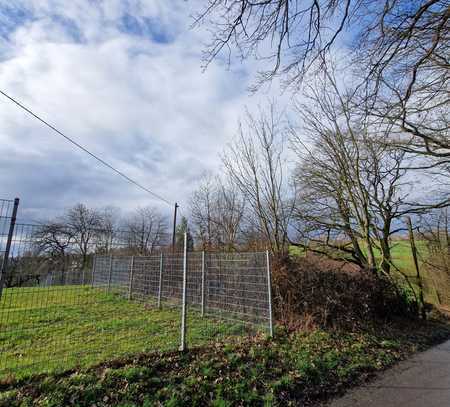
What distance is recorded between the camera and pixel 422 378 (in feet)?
12.4

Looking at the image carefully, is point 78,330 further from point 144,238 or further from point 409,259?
point 409,259

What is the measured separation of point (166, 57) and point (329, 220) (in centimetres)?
833

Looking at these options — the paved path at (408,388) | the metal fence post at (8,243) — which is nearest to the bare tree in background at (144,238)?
the metal fence post at (8,243)

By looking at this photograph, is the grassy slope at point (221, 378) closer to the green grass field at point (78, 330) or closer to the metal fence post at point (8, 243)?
the green grass field at point (78, 330)

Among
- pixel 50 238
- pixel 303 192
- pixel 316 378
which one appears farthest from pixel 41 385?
pixel 303 192

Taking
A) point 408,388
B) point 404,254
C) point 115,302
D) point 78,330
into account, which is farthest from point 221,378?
point 404,254

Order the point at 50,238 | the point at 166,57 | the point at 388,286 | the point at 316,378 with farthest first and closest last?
1. the point at 388,286
2. the point at 166,57
3. the point at 50,238
4. the point at 316,378

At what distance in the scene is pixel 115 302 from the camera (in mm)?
8672

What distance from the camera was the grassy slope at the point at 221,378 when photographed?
292cm

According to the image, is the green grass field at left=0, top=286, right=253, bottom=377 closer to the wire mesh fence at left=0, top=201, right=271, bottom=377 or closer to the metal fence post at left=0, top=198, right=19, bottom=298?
the wire mesh fence at left=0, top=201, right=271, bottom=377

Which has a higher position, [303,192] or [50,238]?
[303,192]

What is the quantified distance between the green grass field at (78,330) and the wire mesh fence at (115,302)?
0.02 m

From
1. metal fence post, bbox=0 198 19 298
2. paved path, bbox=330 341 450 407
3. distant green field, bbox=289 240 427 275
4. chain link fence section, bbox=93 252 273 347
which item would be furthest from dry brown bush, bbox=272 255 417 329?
metal fence post, bbox=0 198 19 298

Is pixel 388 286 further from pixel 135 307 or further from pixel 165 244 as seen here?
pixel 135 307
